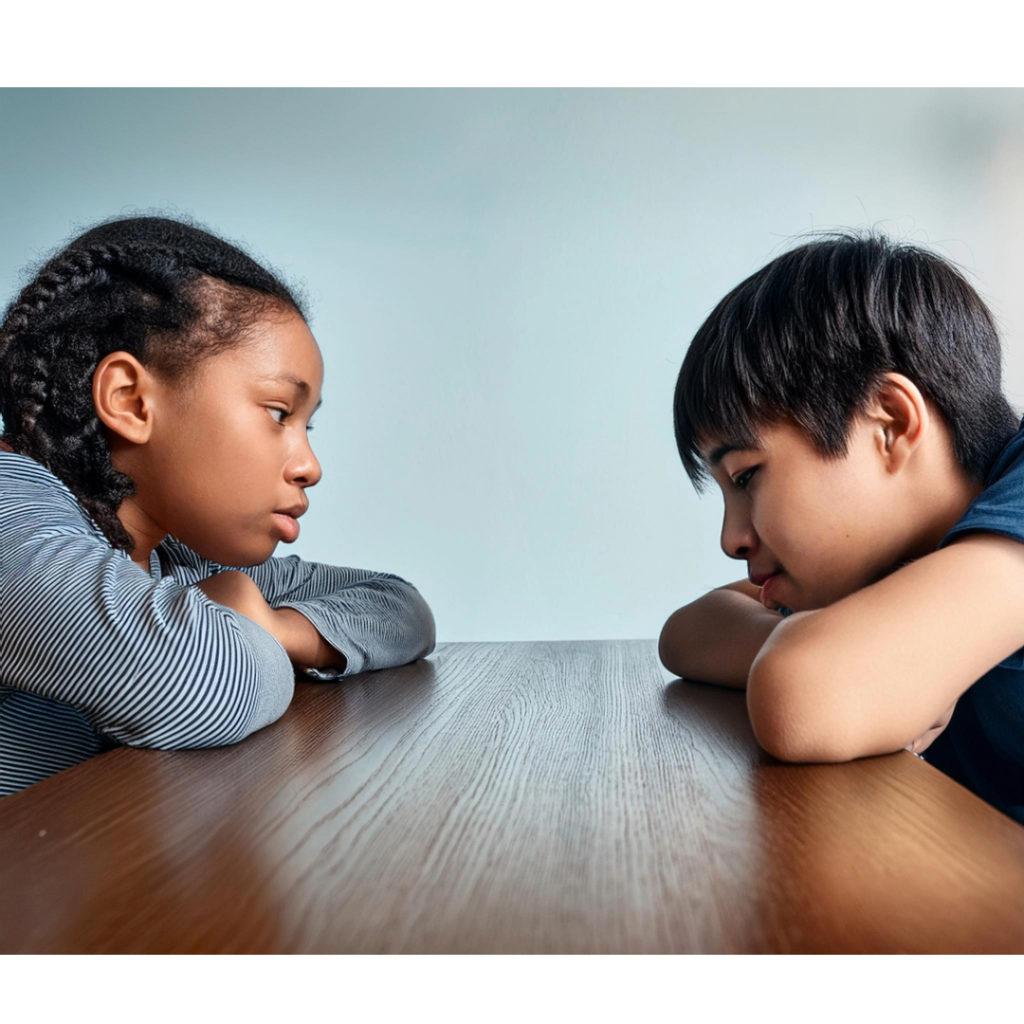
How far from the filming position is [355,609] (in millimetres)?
1078

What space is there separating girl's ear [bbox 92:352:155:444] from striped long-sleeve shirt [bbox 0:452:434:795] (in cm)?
11

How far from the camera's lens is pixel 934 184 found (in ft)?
8.34

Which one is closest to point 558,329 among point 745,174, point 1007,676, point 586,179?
point 586,179

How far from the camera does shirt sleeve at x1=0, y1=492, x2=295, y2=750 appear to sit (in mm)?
641

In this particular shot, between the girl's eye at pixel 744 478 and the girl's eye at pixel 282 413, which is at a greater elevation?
the girl's eye at pixel 282 413

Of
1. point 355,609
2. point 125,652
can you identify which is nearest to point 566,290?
point 355,609

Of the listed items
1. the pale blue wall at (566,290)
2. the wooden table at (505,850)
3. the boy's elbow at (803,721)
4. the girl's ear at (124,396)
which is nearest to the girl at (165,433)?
the girl's ear at (124,396)

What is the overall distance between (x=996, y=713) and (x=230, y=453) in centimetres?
66

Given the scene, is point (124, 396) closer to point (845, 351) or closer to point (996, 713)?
point (845, 351)

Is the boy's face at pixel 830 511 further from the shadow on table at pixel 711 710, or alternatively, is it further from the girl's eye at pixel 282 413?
the girl's eye at pixel 282 413

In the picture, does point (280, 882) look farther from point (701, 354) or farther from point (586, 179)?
point (586, 179)

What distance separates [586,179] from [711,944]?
2.45m

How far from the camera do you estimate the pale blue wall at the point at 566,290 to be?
8.36 ft

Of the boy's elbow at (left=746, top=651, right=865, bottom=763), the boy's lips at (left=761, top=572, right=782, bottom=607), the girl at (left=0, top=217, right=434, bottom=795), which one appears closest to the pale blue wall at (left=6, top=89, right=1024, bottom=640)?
the girl at (left=0, top=217, right=434, bottom=795)
